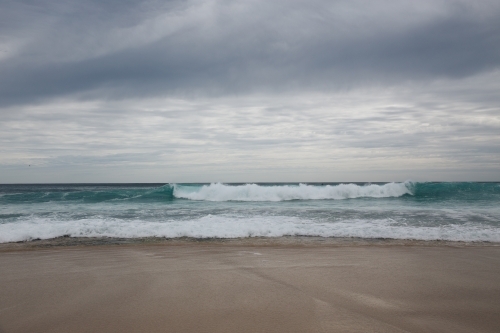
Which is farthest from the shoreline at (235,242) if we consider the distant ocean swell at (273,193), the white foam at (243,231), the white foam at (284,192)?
the white foam at (284,192)

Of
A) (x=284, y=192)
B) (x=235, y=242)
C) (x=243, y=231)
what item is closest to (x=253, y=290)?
(x=235, y=242)

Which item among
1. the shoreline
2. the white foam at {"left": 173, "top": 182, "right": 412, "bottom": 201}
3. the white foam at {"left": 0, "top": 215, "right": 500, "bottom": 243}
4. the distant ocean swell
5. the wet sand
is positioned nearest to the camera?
the wet sand

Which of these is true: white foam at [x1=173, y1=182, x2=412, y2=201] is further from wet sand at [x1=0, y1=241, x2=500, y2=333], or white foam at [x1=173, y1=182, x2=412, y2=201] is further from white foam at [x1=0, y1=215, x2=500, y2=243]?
wet sand at [x1=0, y1=241, x2=500, y2=333]

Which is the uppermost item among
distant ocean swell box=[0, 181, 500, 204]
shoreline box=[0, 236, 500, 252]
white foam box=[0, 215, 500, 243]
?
distant ocean swell box=[0, 181, 500, 204]

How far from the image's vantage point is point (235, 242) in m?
8.23

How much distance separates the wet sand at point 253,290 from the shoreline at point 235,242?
2.38ft

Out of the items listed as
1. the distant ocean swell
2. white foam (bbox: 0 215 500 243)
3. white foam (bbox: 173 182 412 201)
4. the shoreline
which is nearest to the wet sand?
the shoreline

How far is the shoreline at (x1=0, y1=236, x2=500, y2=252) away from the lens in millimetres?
7727

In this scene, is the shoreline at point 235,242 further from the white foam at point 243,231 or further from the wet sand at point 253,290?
the wet sand at point 253,290

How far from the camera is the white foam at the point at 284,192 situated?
2370 centimetres

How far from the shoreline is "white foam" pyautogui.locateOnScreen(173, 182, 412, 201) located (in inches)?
559

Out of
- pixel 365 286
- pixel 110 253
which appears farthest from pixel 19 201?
pixel 365 286

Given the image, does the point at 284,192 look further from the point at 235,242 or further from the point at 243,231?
the point at 235,242

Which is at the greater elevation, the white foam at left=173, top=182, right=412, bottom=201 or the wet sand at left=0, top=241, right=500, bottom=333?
the white foam at left=173, top=182, right=412, bottom=201
